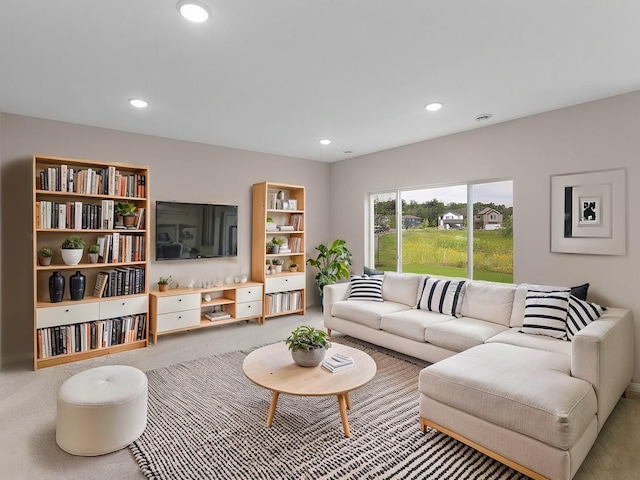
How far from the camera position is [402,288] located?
14.0 ft

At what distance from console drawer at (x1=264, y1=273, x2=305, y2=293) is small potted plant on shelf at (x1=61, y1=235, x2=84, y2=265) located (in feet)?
7.35

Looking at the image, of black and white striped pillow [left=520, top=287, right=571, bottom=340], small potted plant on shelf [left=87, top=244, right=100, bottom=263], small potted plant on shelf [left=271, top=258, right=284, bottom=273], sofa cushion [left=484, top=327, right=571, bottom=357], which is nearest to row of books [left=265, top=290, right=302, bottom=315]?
small potted plant on shelf [left=271, top=258, right=284, bottom=273]

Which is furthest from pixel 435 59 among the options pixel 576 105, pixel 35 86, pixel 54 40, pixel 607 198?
pixel 35 86

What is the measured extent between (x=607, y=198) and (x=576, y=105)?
0.90 meters

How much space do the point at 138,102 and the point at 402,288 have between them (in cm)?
337

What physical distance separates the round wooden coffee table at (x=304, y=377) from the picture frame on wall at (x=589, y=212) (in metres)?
2.26

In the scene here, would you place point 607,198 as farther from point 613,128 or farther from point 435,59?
point 435,59

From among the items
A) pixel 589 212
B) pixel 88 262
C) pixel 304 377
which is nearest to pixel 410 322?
pixel 304 377

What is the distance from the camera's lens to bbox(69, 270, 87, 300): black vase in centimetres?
358

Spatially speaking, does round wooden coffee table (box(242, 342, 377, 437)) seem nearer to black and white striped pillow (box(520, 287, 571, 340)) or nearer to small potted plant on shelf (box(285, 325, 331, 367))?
small potted plant on shelf (box(285, 325, 331, 367))

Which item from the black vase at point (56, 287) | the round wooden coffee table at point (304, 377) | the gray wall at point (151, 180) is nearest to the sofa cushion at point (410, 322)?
the round wooden coffee table at point (304, 377)

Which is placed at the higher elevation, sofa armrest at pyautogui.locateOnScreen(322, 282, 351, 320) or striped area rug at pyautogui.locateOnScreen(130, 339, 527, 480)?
sofa armrest at pyautogui.locateOnScreen(322, 282, 351, 320)

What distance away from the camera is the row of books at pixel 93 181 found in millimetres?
3496

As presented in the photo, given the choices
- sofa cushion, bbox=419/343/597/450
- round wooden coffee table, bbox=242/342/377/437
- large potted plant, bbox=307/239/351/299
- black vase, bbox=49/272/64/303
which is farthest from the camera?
large potted plant, bbox=307/239/351/299
